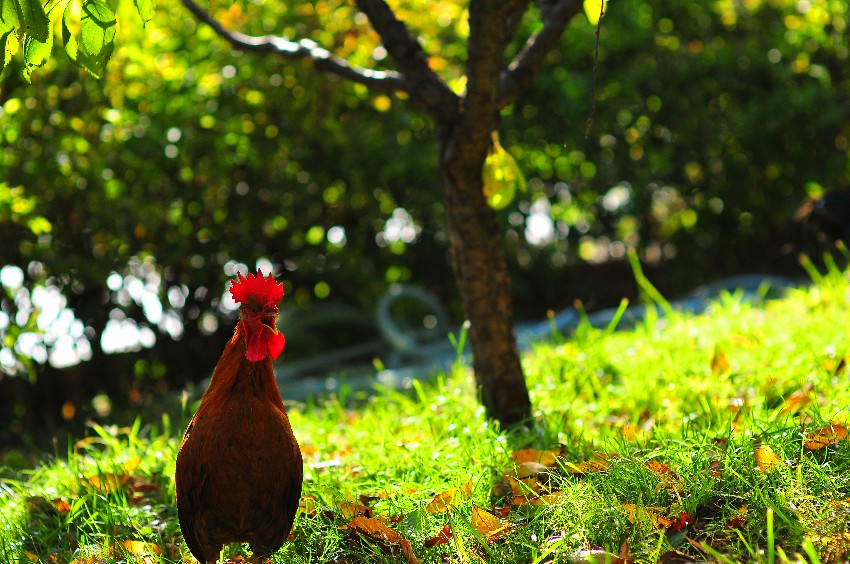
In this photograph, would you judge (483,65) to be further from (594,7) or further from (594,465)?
(594,465)

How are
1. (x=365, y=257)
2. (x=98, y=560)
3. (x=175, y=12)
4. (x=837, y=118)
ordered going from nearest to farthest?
1. (x=98, y=560)
2. (x=175, y=12)
3. (x=365, y=257)
4. (x=837, y=118)

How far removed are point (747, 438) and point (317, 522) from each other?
1.33 m

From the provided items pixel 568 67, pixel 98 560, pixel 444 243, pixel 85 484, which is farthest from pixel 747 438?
pixel 568 67

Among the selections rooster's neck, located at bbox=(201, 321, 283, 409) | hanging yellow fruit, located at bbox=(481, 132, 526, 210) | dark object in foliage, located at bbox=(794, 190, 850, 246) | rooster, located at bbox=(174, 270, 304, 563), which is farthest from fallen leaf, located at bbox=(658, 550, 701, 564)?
dark object in foliage, located at bbox=(794, 190, 850, 246)

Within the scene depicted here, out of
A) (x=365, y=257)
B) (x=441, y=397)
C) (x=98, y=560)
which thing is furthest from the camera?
(x=365, y=257)

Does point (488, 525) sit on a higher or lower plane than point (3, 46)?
lower

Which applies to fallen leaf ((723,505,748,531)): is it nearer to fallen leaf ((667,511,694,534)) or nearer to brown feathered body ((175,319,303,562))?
fallen leaf ((667,511,694,534))

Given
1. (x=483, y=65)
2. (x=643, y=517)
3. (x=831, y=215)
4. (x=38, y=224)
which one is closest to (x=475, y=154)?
(x=483, y=65)

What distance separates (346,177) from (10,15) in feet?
11.3

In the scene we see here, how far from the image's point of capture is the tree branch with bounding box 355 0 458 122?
123 inches

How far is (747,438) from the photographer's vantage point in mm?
2533

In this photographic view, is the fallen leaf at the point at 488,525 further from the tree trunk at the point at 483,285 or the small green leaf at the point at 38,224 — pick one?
the small green leaf at the point at 38,224

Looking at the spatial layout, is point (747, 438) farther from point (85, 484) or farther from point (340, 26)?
point (340, 26)

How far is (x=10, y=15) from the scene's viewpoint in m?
1.94
